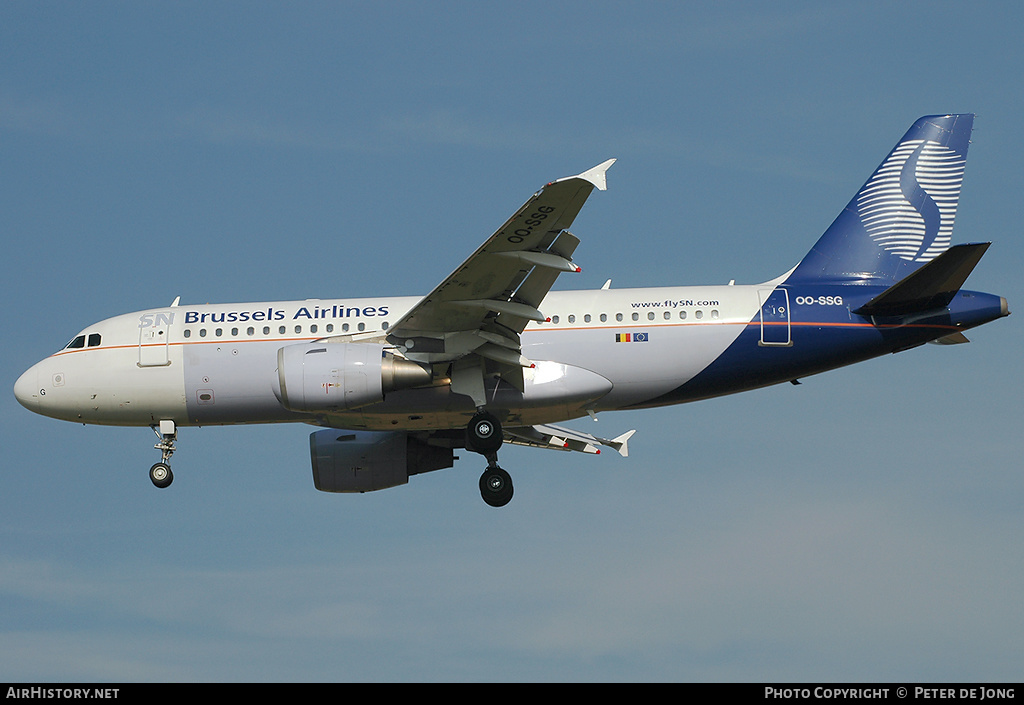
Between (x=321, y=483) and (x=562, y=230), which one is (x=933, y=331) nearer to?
(x=562, y=230)

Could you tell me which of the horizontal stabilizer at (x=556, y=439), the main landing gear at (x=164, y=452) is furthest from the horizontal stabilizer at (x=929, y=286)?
the main landing gear at (x=164, y=452)

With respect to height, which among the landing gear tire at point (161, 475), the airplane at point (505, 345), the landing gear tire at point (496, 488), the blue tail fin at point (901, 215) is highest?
the blue tail fin at point (901, 215)

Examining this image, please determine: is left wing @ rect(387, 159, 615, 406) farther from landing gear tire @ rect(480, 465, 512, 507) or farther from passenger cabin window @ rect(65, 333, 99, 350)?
passenger cabin window @ rect(65, 333, 99, 350)

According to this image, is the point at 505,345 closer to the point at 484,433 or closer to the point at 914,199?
the point at 484,433

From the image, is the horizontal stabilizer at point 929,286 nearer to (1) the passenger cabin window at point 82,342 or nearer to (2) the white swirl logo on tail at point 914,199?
(2) the white swirl logo on tail at point 914,199

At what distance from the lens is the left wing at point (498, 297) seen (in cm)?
2216

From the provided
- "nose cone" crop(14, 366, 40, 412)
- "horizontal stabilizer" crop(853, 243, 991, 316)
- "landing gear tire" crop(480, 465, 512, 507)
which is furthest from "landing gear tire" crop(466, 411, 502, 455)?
"nose cone" crop(14, 366, 40, 412)

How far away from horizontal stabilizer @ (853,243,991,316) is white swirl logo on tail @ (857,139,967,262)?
293cm

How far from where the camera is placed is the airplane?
2511 centimetres

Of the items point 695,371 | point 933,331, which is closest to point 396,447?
point 695,371

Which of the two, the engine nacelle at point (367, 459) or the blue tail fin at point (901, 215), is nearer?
the blue tail fin at point (901, 215)

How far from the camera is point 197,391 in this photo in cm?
2758

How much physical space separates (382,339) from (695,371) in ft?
20.7

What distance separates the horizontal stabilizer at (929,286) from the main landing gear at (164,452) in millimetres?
14476
